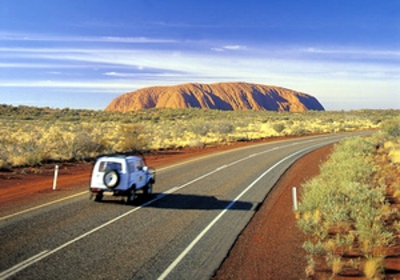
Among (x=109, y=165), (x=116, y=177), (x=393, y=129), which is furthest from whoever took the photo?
(x=393, y=129)

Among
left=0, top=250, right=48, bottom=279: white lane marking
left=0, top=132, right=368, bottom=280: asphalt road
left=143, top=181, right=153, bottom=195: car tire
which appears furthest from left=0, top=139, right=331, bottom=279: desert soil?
left=0, top=250, right=48, bottom=279: white lane marking

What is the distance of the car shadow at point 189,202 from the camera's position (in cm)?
1348

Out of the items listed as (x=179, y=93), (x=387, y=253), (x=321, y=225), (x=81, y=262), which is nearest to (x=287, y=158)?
(x=321, y=225)

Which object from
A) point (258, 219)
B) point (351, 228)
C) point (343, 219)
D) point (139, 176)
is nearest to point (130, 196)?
point (139, 176)

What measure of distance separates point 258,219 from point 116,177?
4.59 m

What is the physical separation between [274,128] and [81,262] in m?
52.8

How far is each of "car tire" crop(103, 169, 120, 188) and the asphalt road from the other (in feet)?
2.43

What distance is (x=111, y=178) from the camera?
13.1 m

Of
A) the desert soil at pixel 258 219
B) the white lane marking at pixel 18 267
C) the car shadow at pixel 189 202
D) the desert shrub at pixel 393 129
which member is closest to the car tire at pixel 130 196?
the car shadow at pixel 189 202

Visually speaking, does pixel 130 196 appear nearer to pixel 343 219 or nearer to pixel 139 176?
pixel 139 176

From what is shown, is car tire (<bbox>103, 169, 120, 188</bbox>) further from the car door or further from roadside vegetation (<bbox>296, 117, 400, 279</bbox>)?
roadside vegetation (<bbox>296, 117, 400, 279</bbox>)

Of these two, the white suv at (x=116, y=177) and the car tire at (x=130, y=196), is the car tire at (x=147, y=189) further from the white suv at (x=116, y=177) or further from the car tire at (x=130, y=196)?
the car tire at (x=130, y=196)

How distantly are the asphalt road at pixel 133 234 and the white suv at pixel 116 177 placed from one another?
0.49 m

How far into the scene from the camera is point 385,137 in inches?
1454
